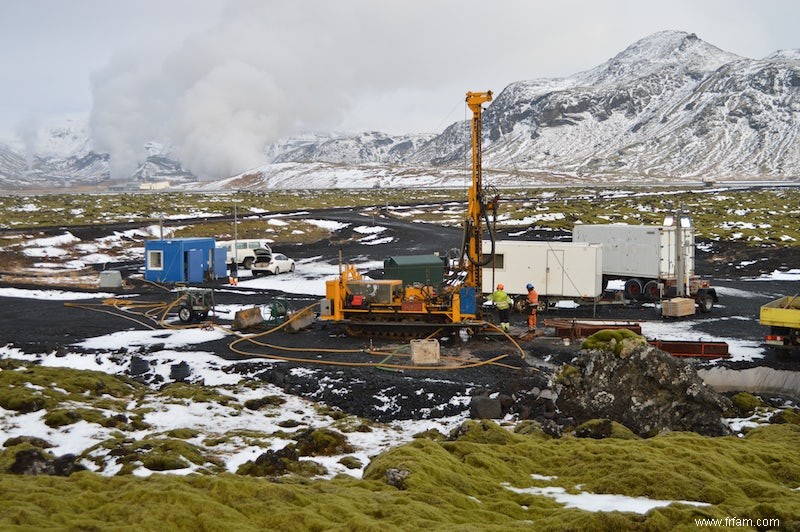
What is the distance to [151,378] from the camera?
918 inches

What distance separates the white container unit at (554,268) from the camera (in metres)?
33.3

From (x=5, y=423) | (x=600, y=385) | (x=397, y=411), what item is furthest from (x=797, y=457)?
(x=5, y=423)

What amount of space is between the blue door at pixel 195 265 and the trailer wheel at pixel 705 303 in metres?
28.1

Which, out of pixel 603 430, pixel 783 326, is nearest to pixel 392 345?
pixel 603 430

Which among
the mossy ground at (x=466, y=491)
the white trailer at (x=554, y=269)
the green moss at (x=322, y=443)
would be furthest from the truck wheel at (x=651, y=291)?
the green moss at (x=322, y=443)

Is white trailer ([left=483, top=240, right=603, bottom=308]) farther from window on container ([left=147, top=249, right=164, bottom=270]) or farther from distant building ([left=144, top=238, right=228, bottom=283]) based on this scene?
window on container ([left=147, top=249, right=164, bottom=270])

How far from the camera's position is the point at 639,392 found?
1761 centimetres

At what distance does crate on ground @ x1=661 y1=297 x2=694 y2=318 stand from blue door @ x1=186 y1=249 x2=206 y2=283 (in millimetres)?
26882

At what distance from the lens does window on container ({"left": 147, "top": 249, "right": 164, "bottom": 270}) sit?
4447 centimetres

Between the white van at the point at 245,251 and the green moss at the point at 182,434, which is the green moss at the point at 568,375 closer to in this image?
the green moss at the point at 182,434

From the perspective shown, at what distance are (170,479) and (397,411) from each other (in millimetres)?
9269

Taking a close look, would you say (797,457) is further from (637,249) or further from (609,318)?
(637,249)

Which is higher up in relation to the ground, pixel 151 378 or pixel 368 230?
pixel 368 230

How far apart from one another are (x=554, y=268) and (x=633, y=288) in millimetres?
Answer: 5475
